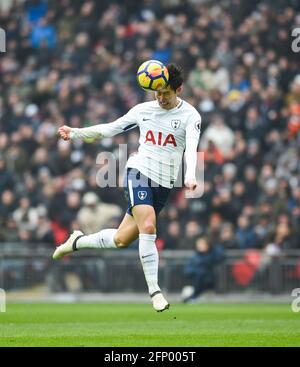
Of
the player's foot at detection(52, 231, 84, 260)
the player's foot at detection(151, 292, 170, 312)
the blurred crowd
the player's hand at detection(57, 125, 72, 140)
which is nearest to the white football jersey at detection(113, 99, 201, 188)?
the player's hand at detection(57, 125, 72, 140)

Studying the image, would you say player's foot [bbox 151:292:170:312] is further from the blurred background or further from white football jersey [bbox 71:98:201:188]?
the blurred background

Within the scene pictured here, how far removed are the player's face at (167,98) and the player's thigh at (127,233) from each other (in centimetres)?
142

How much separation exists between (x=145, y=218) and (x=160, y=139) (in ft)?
3.33

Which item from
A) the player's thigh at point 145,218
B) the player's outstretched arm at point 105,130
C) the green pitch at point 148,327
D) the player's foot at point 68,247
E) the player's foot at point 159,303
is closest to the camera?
the green pitch at point 148,327

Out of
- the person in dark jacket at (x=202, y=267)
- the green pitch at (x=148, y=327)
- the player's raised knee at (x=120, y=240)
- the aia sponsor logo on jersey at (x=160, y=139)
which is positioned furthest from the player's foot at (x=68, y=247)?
the person in dark jacket at (x=202, y=267)

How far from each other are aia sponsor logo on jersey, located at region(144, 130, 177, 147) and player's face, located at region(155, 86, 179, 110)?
352 mm

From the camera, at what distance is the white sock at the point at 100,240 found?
1368cm

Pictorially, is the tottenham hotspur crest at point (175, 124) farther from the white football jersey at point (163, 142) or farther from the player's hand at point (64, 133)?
the player's hand at point (64, 133)

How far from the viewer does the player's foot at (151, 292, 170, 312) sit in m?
12.6

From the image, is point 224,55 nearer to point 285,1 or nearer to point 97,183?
point 285,1

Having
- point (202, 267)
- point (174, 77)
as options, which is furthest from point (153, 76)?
point (202, 267)

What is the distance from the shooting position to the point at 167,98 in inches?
527

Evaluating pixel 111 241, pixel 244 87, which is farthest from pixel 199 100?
pixel 111 241
